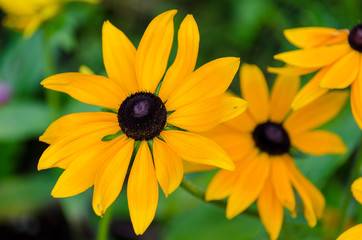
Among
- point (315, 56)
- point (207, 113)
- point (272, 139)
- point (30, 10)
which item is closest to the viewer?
point (207, 113)

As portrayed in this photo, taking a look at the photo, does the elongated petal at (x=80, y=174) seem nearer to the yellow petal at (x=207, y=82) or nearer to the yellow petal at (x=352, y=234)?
the yellow petal at (x=207, y=82)

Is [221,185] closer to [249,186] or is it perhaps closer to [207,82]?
[249,186]

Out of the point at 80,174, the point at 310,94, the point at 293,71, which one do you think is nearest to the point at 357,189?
the point at 310,94

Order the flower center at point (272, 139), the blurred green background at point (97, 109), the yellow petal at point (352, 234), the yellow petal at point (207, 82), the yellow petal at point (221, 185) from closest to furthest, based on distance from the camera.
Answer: the yellow petal at point (352, 234) → the yellow petal at point (207, 82) → the yellow petal at point (221, 185) → the flower center at point (272, 139) → the blurred green background at point (97, 109)

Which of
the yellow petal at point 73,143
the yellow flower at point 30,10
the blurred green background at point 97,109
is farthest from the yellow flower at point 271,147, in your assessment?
the yellow flower at point 30,10

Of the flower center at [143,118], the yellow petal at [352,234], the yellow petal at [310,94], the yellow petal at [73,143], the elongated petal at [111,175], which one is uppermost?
the yellow petal at [310,94]
